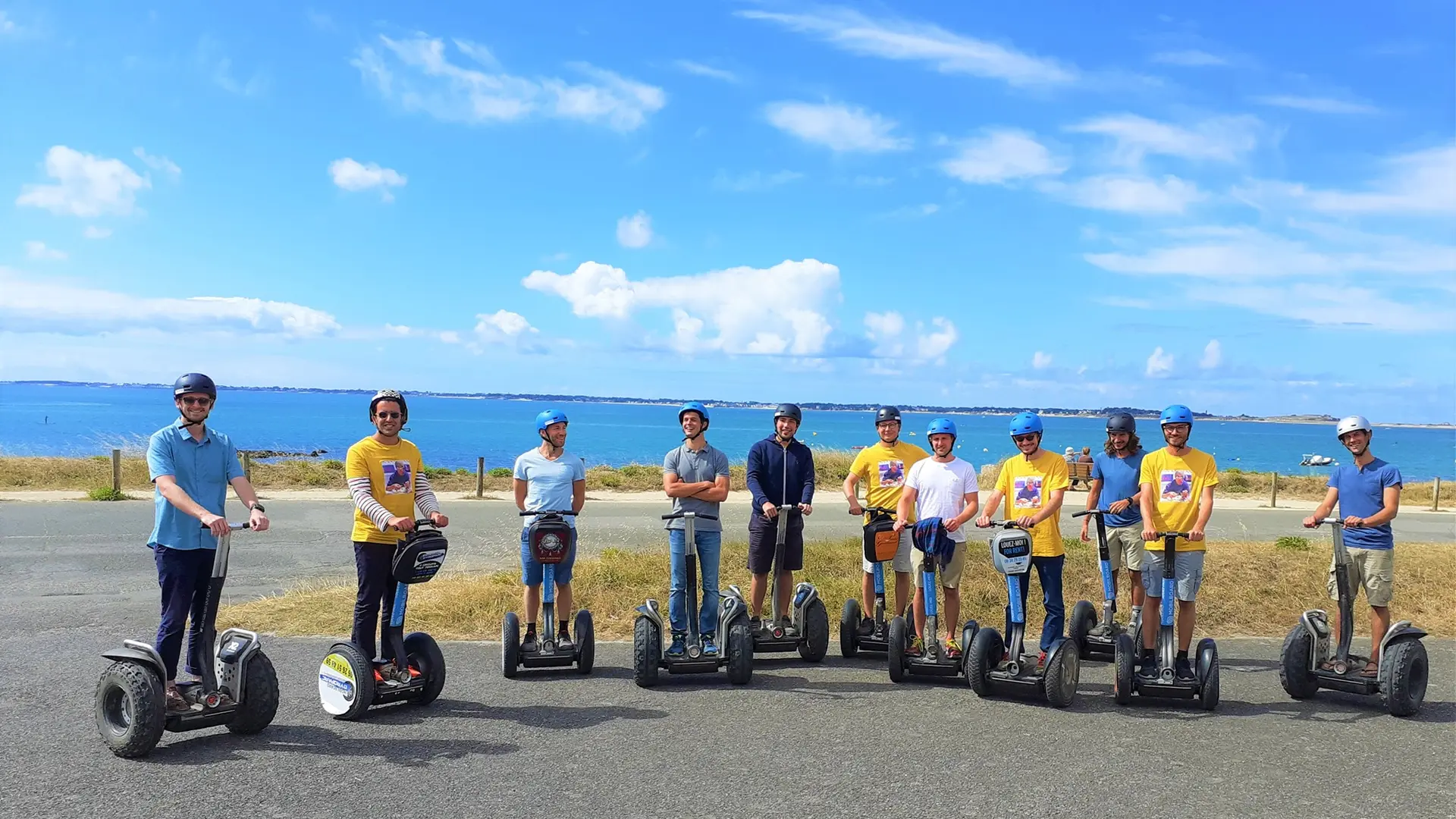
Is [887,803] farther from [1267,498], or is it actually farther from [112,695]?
[1267,498]

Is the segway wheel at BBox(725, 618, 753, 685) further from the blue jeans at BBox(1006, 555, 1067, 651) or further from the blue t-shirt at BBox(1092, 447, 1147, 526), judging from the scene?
the blue t-shirt at BBox(1092, 447, 1147, 526)

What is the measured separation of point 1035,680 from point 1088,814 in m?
2.02

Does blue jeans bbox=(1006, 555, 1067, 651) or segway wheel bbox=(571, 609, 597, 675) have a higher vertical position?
blue jeans bbox=(1006, 555, 1067, 651)

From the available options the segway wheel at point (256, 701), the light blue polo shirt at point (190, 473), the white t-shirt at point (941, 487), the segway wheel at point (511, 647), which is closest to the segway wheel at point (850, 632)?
the white t-shirt at point (941, 487)

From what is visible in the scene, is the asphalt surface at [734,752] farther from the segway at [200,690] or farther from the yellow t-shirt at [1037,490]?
the yellow t-shirt at [1037,490]

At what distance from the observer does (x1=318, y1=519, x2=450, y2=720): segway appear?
19.8 feet

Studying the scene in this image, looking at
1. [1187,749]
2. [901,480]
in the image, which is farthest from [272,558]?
[1187,749]

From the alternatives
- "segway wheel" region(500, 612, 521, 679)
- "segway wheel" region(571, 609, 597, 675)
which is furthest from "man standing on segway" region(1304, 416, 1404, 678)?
"segway wheel" region(500, 612, 521, 679)

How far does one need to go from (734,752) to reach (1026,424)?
3233 mm

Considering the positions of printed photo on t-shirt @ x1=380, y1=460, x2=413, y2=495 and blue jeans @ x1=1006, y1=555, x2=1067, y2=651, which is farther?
blue jeans @ x1=1006, y1=555, x2=1067, y2=651

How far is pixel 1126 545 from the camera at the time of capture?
857cm

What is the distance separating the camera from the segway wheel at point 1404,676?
6.53 meters

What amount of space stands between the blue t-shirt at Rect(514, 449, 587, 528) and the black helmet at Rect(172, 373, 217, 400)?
2154 millimetres

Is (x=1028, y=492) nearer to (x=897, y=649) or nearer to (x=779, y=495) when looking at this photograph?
(x=897, y=649)
